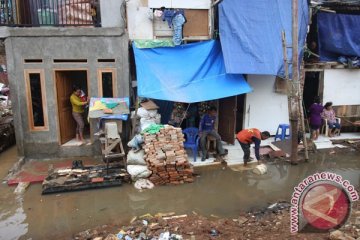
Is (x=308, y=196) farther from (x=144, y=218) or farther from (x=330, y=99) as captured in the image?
(x=330, y=99)

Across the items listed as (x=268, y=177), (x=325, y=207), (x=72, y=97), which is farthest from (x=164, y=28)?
(x=325, y=207)

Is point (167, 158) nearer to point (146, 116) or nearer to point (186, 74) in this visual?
point (146, 116)

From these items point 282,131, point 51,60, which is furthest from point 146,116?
point 282,131

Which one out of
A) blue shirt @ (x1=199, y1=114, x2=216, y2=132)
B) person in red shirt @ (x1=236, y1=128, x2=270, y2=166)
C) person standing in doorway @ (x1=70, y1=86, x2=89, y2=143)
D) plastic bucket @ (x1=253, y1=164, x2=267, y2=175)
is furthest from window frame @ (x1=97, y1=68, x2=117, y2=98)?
plastic bucket @ (x1=253, y1=164, x2=267, y2=175)

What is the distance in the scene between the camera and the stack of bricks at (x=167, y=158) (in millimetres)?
8453

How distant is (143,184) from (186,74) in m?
3.64

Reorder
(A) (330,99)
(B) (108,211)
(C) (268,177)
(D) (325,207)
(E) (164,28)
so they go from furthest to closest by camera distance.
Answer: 1. (A) (330,99)
2. (E) (164,28)
3. (C) (268,177)
4. (B) (108,211)
5. (D) (325,207)

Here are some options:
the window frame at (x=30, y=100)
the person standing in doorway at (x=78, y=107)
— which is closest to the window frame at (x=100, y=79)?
the person standing in doorway at (x=78, y=107)

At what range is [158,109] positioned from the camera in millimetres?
10617

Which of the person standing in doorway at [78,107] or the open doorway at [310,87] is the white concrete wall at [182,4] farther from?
the open doorway at [310,87]

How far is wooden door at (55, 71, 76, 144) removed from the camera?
10438 mm

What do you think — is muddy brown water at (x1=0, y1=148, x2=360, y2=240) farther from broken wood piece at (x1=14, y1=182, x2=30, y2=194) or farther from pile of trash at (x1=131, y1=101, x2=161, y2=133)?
pile of trash at (x1=131, y1=101, x2=161, y2=133)

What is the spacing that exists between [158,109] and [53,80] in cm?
344

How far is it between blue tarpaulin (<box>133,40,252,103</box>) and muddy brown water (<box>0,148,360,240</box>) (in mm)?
2407
